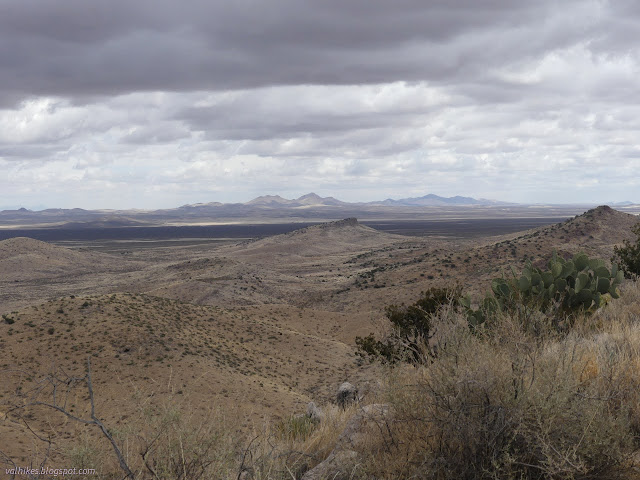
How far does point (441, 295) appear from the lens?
18.3 m

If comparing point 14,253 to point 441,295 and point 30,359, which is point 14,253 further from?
point 441,295

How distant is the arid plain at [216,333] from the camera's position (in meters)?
15.3

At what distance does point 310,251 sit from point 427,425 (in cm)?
9425

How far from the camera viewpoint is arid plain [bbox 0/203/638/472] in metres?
15.3

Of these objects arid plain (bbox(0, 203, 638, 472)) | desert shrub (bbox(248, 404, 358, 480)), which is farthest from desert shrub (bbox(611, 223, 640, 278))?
desert shrub (bbox(248, 404, 358, 480))

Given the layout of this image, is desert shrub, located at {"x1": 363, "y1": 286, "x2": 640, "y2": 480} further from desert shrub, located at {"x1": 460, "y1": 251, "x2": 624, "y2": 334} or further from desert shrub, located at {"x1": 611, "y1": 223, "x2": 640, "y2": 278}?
desert shrub, located at {"x1": 611, "y1": 223, "x2": 640, "y2": 278}

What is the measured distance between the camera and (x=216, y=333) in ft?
85.7

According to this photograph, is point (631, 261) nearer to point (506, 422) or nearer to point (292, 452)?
point (506, 422)

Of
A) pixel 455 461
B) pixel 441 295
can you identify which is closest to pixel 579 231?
pixel 441 295

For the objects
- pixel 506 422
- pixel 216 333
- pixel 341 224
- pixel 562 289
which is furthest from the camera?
pixel 341 224

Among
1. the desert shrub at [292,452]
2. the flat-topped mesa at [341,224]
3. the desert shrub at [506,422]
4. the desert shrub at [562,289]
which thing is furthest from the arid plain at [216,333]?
the flat-topped mesa at [341,224]

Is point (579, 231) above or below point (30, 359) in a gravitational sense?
above

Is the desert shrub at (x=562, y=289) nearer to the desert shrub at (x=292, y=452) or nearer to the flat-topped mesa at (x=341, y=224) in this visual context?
the desert shrub at (x=292, y=452)

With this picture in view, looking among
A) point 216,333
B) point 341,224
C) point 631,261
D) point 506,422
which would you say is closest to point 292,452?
point 506,422
